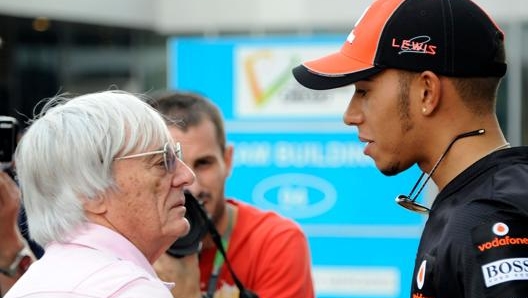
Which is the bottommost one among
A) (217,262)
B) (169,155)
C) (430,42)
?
(217,262)

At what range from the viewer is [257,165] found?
25.9 ft

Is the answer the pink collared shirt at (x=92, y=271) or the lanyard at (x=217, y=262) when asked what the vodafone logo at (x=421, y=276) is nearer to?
the pink collared shirt at (x=92, y=271)

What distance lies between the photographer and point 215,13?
14.6 m

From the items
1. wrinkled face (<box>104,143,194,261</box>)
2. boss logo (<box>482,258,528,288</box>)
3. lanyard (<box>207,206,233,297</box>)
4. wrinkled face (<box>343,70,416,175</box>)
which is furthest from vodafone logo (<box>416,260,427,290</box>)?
lanyard (<box>207,206,233,297</box>)

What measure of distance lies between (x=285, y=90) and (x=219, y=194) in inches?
162

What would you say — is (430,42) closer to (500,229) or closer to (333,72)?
(333,72)

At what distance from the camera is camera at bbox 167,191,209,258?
330 centimetres

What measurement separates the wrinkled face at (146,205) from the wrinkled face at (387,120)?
492 millimetres

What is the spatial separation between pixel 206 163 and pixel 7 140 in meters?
0.75

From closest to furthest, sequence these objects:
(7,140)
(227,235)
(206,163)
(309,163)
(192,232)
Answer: (192,232) → (7,140) → (227,235) → (206,163) → (309,163)

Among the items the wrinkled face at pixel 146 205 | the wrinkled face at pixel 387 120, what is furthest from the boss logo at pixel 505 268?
the wrinkled face at pixel 146 205

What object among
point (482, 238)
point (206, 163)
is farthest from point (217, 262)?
point (482, 238)

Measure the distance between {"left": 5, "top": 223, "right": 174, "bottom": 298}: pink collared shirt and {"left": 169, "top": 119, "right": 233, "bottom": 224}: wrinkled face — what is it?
143cm

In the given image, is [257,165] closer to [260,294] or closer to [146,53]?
[260,294]
